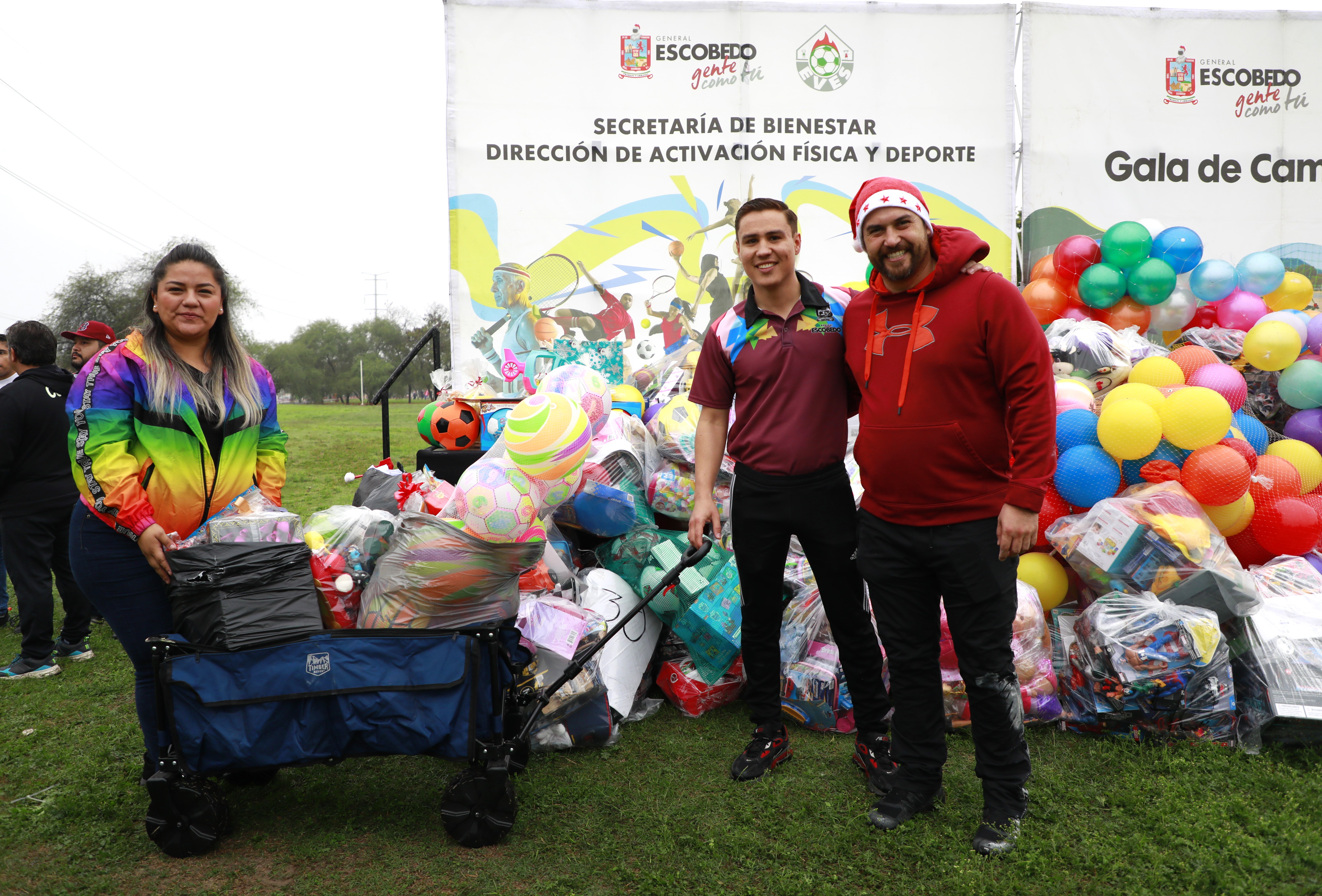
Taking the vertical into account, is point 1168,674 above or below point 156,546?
below

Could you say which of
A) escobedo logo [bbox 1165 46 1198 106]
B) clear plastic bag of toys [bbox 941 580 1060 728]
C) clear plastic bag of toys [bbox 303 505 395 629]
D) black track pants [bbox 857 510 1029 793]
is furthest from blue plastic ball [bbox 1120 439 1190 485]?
escobedo logo [bbox 1165 46 1198 106]

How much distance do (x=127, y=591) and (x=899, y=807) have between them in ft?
8.14

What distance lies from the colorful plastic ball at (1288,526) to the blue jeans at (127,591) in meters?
4.41

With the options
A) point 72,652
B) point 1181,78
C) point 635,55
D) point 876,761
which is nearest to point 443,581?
point 876,761

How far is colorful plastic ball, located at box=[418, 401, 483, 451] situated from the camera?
519cm

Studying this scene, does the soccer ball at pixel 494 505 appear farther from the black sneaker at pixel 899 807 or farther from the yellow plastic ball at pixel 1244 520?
the yellow plastic ball at pixel 1244 520

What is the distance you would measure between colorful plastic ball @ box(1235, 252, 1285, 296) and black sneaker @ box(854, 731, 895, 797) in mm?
4074

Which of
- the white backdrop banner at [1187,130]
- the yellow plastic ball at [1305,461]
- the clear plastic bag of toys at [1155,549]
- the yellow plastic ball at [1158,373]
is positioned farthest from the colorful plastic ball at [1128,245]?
the clear plastic bag of toys at [1155,549]

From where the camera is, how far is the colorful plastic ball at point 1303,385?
13.0 ft

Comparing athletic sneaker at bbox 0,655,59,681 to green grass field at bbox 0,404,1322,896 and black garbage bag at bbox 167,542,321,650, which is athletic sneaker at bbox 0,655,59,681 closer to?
green grass field at bbox 0,404,1322,896

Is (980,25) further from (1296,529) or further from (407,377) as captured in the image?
(407,377)

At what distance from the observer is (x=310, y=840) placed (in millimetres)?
2404

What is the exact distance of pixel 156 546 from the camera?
2.26 meters

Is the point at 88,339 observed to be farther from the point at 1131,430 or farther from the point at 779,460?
the point at 1131,430
